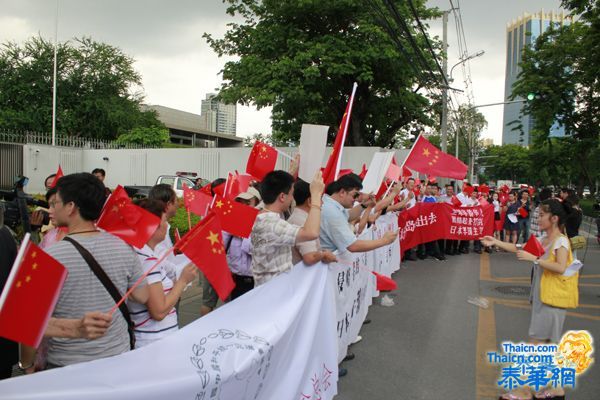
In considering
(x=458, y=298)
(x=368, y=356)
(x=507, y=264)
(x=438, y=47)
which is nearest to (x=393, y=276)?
(x=458, y=298)

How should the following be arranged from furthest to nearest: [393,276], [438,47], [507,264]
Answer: [438,47] < [507,264] < [393,276]

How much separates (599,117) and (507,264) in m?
13.5

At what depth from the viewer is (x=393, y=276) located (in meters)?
9.26

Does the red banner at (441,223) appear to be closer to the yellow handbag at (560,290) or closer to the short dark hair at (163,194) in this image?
the yellow handbag at (560,290)

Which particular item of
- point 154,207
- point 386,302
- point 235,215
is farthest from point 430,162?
point 154,207

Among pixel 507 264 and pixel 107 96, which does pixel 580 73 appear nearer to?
pixel 507 264

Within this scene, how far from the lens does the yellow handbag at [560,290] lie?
12.9 ft

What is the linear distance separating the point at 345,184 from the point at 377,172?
1794 mm

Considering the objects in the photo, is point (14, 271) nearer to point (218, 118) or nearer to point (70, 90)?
point (70, 90)

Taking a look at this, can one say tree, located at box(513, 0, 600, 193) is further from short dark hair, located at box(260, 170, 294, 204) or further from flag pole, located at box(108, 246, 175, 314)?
flag pole, located at box(108, 246, 175, 314)

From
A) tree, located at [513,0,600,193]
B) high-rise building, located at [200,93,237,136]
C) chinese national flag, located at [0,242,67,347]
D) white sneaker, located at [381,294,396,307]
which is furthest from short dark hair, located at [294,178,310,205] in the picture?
high-rise building, located at [200,93,237,136]

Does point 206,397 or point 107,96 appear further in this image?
point 107,96

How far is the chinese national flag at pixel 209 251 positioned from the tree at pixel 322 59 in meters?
17.5

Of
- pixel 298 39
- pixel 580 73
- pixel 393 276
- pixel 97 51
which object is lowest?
pixel 393 276
